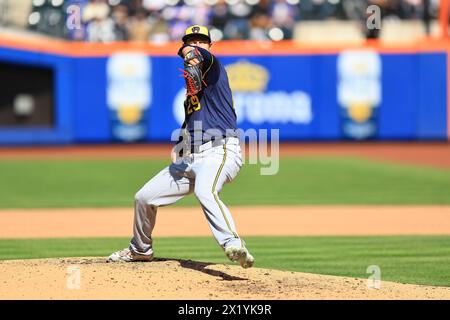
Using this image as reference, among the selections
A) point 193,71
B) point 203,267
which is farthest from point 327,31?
point 193,71

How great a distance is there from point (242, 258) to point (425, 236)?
13.3 ft

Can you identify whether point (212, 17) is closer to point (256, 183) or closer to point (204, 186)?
point (256, 183)

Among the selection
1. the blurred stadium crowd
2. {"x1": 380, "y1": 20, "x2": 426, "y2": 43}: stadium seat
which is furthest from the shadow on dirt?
{"x1": 380, "y1": 20, "x2": 426, "y2": 43}: stadium seat

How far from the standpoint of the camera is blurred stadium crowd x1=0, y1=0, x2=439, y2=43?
79.4 feet

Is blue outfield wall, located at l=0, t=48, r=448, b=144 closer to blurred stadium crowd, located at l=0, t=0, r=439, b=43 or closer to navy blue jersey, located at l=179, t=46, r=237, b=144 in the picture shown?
blurred stadium crowd, located at l=0, t=0, r=439, b=43

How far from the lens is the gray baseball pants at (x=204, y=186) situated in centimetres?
693

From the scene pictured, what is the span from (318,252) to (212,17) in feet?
52.0

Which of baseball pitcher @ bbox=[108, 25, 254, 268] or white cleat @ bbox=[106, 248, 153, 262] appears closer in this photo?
baseball pitcher @ bbox=[108, 25, 254, 268]

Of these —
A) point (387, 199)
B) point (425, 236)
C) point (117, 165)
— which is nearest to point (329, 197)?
point (387, 199)

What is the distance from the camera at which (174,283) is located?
6.80 meters

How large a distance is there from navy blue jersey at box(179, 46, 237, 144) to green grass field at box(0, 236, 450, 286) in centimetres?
161

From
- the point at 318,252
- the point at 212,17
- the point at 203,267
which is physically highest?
the point at 212,17

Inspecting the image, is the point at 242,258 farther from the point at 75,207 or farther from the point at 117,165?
the point at 117,165

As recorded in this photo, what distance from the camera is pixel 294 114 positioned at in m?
24.5
